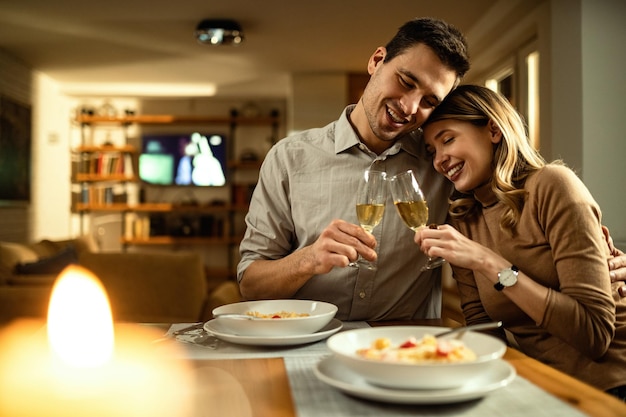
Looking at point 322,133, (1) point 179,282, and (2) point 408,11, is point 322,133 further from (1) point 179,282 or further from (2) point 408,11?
(2) point 408,11

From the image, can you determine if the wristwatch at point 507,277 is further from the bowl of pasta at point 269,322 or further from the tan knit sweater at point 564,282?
the bowl of pasta at point 269,322

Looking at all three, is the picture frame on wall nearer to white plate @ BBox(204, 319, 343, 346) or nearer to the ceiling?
the ceiling

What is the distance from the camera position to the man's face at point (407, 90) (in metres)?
1.71

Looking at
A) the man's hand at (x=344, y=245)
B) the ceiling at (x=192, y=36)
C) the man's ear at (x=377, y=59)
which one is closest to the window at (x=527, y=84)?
the ceiling at (x=192, y=36)

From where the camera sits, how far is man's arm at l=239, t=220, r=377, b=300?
4.45 feet

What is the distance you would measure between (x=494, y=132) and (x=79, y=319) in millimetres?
1190

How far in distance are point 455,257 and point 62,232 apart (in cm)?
816

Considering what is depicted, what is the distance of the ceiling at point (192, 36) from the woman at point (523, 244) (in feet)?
11.8

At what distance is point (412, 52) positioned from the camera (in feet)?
5.73

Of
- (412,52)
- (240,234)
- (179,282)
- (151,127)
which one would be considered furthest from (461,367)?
(151,127)

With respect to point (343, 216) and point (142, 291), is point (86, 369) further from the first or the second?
point (142, 291)

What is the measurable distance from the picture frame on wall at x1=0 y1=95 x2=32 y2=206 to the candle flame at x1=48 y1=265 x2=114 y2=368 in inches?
226

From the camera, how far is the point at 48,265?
4340mm

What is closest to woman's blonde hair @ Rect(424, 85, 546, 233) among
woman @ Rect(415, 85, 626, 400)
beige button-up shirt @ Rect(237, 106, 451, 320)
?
woman @ Rect(415, 85, 626, 400)
